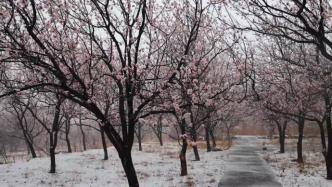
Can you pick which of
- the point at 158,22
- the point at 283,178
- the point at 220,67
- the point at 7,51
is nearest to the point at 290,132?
the point at 220,67

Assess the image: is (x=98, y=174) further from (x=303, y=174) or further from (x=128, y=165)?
(x=128, y=165)

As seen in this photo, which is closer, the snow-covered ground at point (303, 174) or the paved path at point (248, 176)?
the snow-covered ground at point (303, 174)

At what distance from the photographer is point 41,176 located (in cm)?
2233

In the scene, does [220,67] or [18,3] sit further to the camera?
[220,67]

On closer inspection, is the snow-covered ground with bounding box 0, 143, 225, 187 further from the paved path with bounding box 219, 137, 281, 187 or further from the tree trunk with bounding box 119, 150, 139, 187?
the tree trunk with bounding box 119, 150, 139, 187

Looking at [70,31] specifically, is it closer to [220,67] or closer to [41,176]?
[41,176]

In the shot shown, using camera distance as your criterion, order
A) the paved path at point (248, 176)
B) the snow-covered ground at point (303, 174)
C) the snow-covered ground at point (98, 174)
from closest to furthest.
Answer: the snow-covered ground at point (303, 174), the paved path at point (248, 176), the snow-covered ground at point (98, 174)

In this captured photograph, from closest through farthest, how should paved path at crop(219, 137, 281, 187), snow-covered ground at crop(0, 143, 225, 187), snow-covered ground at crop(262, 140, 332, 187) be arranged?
1. snow-covered ground at crop(262, 140, 332, 187)
2. paved path at crop(219, 137, 281, 187)
3. snow-covered ground at crop(0, 143, 225, 187)

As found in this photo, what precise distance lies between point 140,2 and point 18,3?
3807 mm

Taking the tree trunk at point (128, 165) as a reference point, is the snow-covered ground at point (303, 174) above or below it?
A: below

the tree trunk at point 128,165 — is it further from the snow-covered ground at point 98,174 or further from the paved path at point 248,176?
the paved path at point 248,176

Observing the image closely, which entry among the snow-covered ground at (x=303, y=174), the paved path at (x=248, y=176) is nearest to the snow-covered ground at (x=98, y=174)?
the paved path at (x=248, y=176)

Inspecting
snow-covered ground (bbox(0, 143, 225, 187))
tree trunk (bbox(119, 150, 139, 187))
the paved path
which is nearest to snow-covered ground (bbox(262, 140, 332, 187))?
the paved path

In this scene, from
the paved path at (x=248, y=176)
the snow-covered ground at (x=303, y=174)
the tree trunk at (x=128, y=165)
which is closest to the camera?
the tree trunk at (x=128, y=165)
